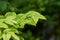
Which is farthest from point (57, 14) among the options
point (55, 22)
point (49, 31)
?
point (49, 31)

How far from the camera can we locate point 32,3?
2641mm

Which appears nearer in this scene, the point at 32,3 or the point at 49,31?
the point at 32,3

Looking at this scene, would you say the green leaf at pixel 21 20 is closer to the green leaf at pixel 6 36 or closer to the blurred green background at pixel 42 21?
the green leaf at pixel 6 36

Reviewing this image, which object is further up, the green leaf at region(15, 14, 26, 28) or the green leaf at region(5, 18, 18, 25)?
the green leaf at region(15, 14, 26, 28)

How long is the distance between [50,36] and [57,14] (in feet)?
1.39

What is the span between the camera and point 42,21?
2.86m

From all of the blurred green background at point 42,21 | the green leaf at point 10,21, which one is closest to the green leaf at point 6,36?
the green leaf at point 10,21

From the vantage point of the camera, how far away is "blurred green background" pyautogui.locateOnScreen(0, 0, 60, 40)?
2.54m

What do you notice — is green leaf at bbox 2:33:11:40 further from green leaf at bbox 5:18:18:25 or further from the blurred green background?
the blurred green background

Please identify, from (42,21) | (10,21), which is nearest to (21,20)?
(10,21)

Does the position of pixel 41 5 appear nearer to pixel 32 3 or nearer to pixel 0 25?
pixel 32 3

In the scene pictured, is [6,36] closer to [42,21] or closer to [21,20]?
[21,20]

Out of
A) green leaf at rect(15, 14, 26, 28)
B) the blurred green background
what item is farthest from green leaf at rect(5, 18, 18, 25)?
the blurred green background

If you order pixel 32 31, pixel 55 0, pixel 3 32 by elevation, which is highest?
pixel 55 0
